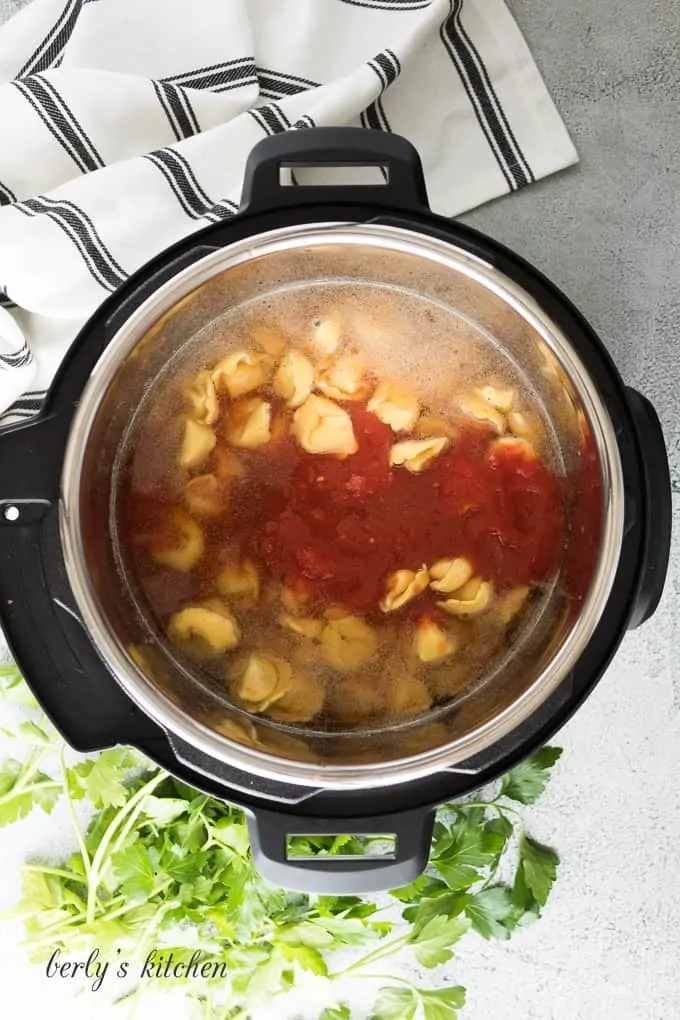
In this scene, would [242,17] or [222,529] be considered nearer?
[222,529]

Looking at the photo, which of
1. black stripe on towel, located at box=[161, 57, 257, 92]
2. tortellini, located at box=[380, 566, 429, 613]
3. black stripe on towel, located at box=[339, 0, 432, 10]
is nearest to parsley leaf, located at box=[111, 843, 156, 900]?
tortellini, located at box=[380, 566, 429, 613]

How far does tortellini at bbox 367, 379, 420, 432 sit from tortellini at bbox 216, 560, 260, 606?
15 cm

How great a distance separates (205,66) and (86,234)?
7.4 inches

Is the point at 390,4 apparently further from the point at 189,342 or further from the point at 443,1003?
the point at 443,1003

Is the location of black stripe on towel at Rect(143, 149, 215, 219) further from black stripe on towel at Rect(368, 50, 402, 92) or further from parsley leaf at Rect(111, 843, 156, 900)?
parsley leaf at Rect(111, 843, 156, 900)

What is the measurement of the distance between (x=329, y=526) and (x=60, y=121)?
1.42 feet

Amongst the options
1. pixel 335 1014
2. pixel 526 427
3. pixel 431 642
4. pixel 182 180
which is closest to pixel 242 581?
pixel 431 642

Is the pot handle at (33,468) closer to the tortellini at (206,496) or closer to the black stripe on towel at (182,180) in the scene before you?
the tortellini at (206,496)

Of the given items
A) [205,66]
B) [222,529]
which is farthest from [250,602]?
[205,66]

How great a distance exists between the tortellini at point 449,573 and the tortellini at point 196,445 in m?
0.19

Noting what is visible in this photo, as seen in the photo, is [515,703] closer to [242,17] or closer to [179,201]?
[179,201]

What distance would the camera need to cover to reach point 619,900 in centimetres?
98

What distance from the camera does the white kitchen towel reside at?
0.86 m

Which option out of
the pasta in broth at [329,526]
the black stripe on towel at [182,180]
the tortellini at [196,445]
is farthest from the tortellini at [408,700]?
the black stripe on towel at [182,180]
